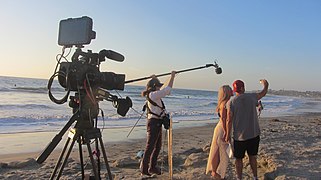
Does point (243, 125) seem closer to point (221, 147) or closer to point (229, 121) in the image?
point (229, 121)

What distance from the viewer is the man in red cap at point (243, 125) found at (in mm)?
4480

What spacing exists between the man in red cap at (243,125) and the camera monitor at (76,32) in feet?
7.98

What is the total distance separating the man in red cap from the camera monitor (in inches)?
95.7

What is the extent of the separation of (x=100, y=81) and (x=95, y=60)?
20 cm

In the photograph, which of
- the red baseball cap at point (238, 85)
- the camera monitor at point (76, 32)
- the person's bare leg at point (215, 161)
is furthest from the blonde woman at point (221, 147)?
the camera monitor at point (76, 32)

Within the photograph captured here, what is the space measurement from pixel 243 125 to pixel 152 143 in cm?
133

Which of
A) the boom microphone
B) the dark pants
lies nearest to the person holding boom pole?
the dark pants

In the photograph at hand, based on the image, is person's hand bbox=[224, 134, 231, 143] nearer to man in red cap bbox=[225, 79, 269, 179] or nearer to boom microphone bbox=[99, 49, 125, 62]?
man in red cap bbox=[225, 79, 269, 179]

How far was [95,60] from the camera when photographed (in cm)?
289

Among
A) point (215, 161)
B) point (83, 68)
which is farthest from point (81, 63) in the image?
point (215, 161)

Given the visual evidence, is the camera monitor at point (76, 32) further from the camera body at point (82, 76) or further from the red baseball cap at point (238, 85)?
the red baseball cap at point (238, 85)

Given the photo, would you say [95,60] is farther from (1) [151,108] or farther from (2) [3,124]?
(2) [3,124]

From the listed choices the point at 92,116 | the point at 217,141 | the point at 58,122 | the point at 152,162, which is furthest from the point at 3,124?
the point at 92,116

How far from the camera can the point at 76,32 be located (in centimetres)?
276
